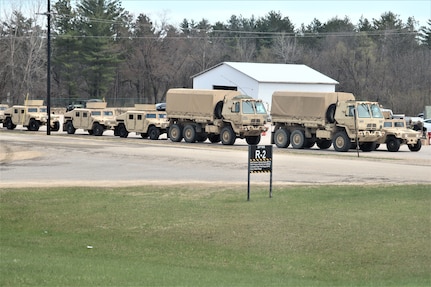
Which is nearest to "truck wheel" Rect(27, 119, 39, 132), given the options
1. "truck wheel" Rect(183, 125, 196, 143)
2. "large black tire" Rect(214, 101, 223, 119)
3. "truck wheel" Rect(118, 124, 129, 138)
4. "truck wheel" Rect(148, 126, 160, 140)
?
"truck wheel" Rect(118, 124, 129, 138)

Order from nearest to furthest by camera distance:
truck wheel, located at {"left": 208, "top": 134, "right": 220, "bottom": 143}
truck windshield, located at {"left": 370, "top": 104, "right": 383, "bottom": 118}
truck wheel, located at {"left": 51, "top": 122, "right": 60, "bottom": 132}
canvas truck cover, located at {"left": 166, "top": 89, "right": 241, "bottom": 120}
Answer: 1. truck windshield, located at {"left": 370, "top": 104, "right": 383, "bottom": 118}
2. canvas truck cover, located at {"left": 166, "top": 89, "right": 241, "bottom": 120}
3. truck wheel, located at {"left": 208, "top": 134, "right": 220, "bottom": 143}
4. truck wheel, located at {"left": 51, "top": 122, "right": 60, "bottom": 132}

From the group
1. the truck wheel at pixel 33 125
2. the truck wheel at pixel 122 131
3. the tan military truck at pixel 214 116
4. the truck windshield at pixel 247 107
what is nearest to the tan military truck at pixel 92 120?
the truck wheel at pixel 122 131

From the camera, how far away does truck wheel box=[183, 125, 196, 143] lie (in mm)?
45500

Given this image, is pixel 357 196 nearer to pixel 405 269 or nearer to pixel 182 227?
pixel 182 227

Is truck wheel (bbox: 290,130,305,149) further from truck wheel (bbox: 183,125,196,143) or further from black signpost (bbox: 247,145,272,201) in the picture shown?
black signpost (bbox: 247,145,272,201)

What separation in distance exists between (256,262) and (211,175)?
44.7 ft

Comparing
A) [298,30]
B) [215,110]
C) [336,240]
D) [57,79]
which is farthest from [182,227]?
[298,30]

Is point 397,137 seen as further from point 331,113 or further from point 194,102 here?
point 194,102

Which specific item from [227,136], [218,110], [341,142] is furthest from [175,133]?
[341,142]

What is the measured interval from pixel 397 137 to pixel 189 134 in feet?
36.2

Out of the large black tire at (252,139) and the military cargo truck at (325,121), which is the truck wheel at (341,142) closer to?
the military cargo truck at (325,121)

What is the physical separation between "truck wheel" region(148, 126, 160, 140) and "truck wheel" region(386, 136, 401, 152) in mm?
13453

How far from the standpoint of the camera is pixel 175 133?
46594mm

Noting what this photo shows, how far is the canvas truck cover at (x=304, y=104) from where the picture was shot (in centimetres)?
4216
